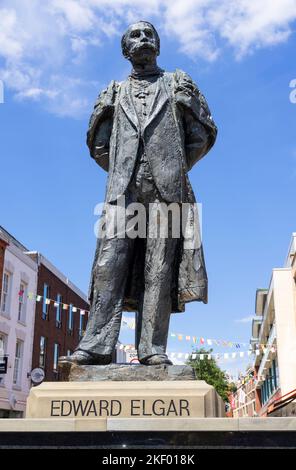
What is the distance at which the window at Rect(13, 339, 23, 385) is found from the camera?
28.0m

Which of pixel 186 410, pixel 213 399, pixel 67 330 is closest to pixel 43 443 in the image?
pixel 186 410

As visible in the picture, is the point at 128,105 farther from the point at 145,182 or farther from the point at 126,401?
the point at 126,401

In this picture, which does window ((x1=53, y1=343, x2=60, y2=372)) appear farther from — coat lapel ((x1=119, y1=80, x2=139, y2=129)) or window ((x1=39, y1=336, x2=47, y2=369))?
coat lapel ((x1=119, y1=80, x2=139, y2=129))

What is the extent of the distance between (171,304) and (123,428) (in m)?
1.54

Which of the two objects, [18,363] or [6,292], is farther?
[18,363]

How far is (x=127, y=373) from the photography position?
3934mm

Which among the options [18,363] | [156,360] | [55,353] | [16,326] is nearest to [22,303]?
[16,326]

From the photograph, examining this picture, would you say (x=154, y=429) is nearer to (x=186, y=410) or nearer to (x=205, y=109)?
(x=186, y=410)

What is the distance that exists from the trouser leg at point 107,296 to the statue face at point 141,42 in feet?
5.52

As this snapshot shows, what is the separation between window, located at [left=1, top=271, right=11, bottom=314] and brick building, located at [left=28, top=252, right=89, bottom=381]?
197 centimetres

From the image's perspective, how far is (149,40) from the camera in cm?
495

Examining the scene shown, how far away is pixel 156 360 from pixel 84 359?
20.3 inches

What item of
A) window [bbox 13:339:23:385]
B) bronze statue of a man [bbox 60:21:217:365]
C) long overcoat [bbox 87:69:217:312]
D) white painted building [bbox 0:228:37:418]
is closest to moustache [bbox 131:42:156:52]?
bronze statue of a man [bbox 60:21:217:365]

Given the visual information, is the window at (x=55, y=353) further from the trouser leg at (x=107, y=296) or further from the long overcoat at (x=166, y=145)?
the trouser leg at (x=107, y=296)
